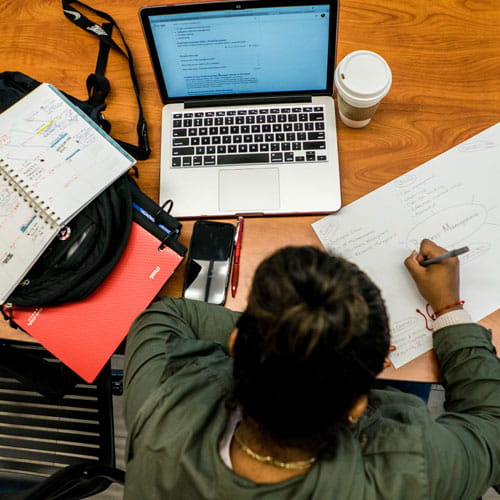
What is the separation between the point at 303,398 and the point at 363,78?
24.2 inches

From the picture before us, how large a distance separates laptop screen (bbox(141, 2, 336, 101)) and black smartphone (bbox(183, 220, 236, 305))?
29 centimetres

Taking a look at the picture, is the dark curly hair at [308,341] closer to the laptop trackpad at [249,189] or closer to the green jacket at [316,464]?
the green jacket at [316,464]

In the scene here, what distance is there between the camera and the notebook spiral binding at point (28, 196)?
2.66ft

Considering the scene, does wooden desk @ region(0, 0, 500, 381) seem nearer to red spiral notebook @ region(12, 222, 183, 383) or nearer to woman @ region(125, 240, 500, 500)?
red spiral notebook @ region(12, 222, 183, 383)

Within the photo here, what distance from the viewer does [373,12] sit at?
103 cm

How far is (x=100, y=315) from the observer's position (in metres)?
0.84

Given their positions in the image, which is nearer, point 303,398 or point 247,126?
point 303,398

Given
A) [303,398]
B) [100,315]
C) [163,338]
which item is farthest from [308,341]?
[100,315]

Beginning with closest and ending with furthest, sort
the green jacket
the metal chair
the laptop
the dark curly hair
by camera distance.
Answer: the dark curly hair, the green jacket, the laptop, the metal chair

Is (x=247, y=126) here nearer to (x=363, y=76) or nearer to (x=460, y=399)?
(x=363, y=76)

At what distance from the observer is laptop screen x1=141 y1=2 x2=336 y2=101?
2.57 ft

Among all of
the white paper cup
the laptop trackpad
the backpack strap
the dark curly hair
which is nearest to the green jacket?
the dark curly hair

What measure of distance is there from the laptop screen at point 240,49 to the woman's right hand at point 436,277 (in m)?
0.39

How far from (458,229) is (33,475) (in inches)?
38.9
